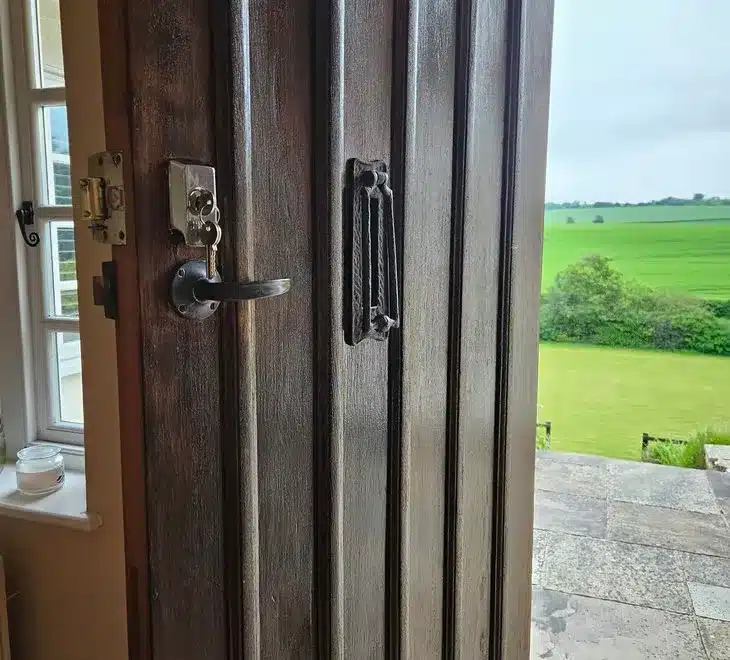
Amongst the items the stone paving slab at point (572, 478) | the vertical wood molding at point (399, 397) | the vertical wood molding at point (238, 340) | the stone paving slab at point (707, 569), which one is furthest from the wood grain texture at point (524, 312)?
the stone paving slab at point (572, 478)

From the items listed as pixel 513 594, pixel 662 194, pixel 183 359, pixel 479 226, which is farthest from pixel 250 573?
pixel 662 194

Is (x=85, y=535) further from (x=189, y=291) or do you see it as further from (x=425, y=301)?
(x=189, y=291)

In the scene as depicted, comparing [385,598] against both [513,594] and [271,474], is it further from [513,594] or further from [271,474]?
[513,594]

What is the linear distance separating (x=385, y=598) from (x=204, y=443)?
44cm

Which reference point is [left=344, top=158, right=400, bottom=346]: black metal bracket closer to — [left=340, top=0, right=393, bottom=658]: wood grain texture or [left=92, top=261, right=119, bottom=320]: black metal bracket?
[left=340, top=0, right=393, bottom=658]: wood grain texture

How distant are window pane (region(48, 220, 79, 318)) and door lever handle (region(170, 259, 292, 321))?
1.02 metres

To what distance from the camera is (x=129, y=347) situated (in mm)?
488

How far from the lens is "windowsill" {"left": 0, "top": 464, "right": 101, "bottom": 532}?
1179 mm

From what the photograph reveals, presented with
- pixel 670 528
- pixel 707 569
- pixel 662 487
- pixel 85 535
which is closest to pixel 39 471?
pixel 85 535

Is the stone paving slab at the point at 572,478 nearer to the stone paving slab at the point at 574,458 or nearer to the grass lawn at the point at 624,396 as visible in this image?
the stone paving slab at the point at 574,458

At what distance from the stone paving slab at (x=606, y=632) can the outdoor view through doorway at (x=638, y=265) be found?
0.61 metres

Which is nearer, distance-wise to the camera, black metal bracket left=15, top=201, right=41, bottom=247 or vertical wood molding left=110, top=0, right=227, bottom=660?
vertical wood molding left=110, top=0, right=227, bottom=660

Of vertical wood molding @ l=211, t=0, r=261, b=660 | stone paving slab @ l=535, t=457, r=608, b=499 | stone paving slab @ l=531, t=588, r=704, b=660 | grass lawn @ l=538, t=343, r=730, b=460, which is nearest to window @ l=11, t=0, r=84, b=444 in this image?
vertical wood molding @ l=211, t=0, r=261, b=660

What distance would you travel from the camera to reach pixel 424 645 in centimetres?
99
